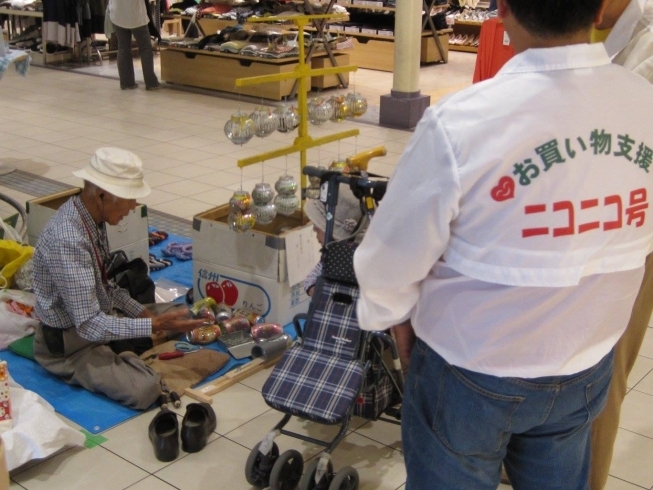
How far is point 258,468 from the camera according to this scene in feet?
8.80

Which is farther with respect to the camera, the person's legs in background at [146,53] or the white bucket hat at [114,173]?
the person's legs in background at [146,53]

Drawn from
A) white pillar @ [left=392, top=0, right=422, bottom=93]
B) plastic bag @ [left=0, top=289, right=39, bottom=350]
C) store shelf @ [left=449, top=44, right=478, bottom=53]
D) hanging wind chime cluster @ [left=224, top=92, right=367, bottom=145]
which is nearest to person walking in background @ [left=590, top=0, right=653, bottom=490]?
hanging wind chime cluster @ [left=224, top=92, right=367, bottom=145]

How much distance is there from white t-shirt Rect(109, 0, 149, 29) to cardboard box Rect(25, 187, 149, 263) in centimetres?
545

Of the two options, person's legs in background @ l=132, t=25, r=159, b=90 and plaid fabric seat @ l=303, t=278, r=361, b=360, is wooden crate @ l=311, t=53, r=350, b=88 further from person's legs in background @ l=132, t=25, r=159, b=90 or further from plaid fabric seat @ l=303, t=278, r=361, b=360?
plaid fabric seat @ l=303, t=278, r=361, b=360

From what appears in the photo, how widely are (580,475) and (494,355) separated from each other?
16.3 inches

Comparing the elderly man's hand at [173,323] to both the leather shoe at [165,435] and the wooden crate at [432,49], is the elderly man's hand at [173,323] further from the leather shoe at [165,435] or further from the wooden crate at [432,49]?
the wooden crate at [432,49]

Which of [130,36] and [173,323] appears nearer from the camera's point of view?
[173,323]

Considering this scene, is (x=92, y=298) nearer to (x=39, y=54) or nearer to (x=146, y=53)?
(x=146, y=53)

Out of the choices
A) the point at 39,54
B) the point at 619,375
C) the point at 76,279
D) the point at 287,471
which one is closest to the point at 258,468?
the point at 287,471

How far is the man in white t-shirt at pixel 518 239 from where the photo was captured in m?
1.30

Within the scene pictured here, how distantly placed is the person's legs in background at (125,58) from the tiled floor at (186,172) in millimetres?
211

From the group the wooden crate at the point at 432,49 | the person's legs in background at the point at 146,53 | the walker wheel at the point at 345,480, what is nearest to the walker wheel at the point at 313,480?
the walker wheel at the point at 345,480

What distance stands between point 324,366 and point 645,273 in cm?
105

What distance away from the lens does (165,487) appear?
271 centimetres
